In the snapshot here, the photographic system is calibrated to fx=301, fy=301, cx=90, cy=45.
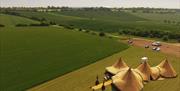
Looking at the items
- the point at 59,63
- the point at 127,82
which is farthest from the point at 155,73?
the point at 59,63

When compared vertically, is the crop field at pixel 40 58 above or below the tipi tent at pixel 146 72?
below

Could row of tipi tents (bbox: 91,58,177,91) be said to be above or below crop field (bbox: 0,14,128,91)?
above

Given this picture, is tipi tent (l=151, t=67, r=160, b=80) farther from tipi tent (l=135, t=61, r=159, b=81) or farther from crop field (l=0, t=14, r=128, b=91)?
crop field (l=0, t=14, r=128, b=91)

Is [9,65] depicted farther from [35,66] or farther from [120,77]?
[120,77]

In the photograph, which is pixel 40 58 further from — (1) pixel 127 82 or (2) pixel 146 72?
(1) pixel 127 82

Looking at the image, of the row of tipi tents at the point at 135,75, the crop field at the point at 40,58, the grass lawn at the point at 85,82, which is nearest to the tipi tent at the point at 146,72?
the row of tipi tents at the point at 135,75

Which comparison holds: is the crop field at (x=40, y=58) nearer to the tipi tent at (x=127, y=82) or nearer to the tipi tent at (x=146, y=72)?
the tipi tent at (x=127, y=82)

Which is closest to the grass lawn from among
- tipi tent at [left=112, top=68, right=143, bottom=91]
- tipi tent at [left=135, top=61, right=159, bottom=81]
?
tipi tent at [left=135, top=61, right=159, bottom=81]

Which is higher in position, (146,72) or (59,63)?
(146,72)
